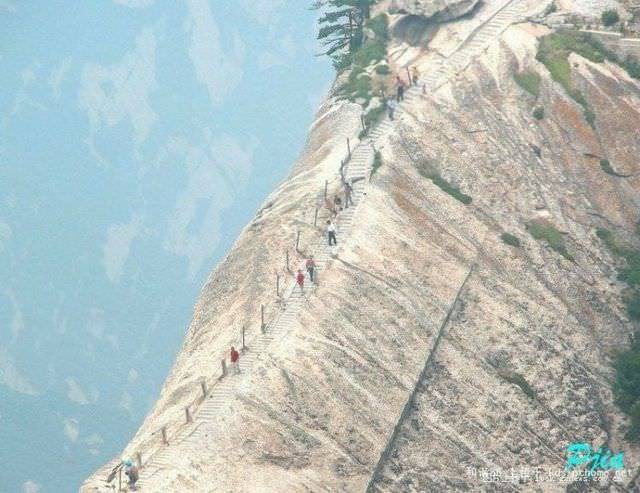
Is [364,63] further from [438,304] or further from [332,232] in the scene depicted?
[438,304]

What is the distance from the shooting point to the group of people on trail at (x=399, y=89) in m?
92.6

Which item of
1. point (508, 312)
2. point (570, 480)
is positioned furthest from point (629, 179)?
point (570, 480)

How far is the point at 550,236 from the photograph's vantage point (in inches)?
3435

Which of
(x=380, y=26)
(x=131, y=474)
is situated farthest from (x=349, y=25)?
(x=131, y=474)

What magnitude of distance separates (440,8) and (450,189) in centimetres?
2035

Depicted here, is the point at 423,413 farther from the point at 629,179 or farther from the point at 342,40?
the point at 342,40

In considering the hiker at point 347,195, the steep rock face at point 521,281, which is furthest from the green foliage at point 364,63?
the hiker at point 347,195

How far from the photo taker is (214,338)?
7969 cm

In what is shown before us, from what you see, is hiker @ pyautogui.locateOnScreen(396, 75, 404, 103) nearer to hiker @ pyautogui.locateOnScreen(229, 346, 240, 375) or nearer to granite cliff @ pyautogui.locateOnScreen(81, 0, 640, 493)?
granite cliff @ pyautogui.locateOnScreen(81, 0, 640, 493)

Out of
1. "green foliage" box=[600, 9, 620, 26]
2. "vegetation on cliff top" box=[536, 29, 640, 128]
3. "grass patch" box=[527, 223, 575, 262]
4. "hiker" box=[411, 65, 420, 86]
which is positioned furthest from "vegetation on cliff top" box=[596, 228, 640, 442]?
"green foliage" box=[600, 9, 620, 26]

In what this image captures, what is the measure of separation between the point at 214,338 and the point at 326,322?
7511 millimetres

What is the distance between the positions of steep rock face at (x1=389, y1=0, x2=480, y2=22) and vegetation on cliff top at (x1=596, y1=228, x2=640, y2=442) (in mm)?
21708

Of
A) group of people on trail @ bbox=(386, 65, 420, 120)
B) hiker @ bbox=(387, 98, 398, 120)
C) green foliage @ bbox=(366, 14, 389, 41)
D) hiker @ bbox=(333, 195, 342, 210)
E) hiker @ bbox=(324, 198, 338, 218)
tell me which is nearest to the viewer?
hiker @ bbox=(324, 198, 338, 218)

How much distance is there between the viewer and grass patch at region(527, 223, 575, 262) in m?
86.9
